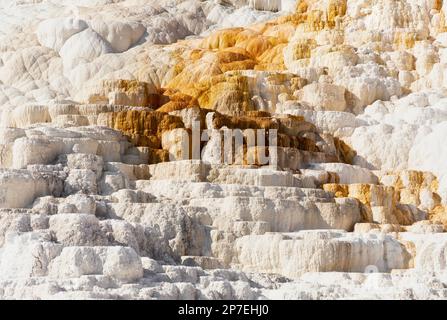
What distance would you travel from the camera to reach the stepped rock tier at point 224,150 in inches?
701

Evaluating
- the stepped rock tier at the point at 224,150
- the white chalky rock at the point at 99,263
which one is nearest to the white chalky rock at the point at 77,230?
the stepped rock tier at the point at 224,150

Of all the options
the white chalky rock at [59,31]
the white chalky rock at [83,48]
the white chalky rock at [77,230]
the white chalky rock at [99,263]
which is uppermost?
the white chalky rock at [59,31]

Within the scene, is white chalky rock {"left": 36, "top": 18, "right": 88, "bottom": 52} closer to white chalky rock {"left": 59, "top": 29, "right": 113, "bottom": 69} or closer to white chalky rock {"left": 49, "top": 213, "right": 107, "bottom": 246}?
white chalky rock {"left": 59, "top": 29, "right": 113, "bottom": 69}

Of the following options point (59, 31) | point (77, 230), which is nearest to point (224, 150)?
point (77, 230)

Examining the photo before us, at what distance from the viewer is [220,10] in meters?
39.2

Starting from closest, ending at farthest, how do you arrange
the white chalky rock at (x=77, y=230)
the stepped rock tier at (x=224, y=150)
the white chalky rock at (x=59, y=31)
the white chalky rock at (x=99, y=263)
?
the white chalky rock at (x=99, y=263) < the stepped rock tier at (x=224, y=150) < the white chalky rock at (x=77, y=230) < the white chalky rock at (x=59, y=31)

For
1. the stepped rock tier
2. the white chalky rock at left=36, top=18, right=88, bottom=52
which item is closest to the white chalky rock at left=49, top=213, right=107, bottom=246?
the stepped rock tier

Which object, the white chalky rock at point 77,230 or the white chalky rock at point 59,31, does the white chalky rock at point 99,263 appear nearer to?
the white chalky rock at point 77,230

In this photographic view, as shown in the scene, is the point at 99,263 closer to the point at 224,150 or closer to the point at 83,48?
the point at 224,150

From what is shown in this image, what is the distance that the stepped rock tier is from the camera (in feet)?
58.4

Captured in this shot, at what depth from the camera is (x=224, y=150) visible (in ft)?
83.4
